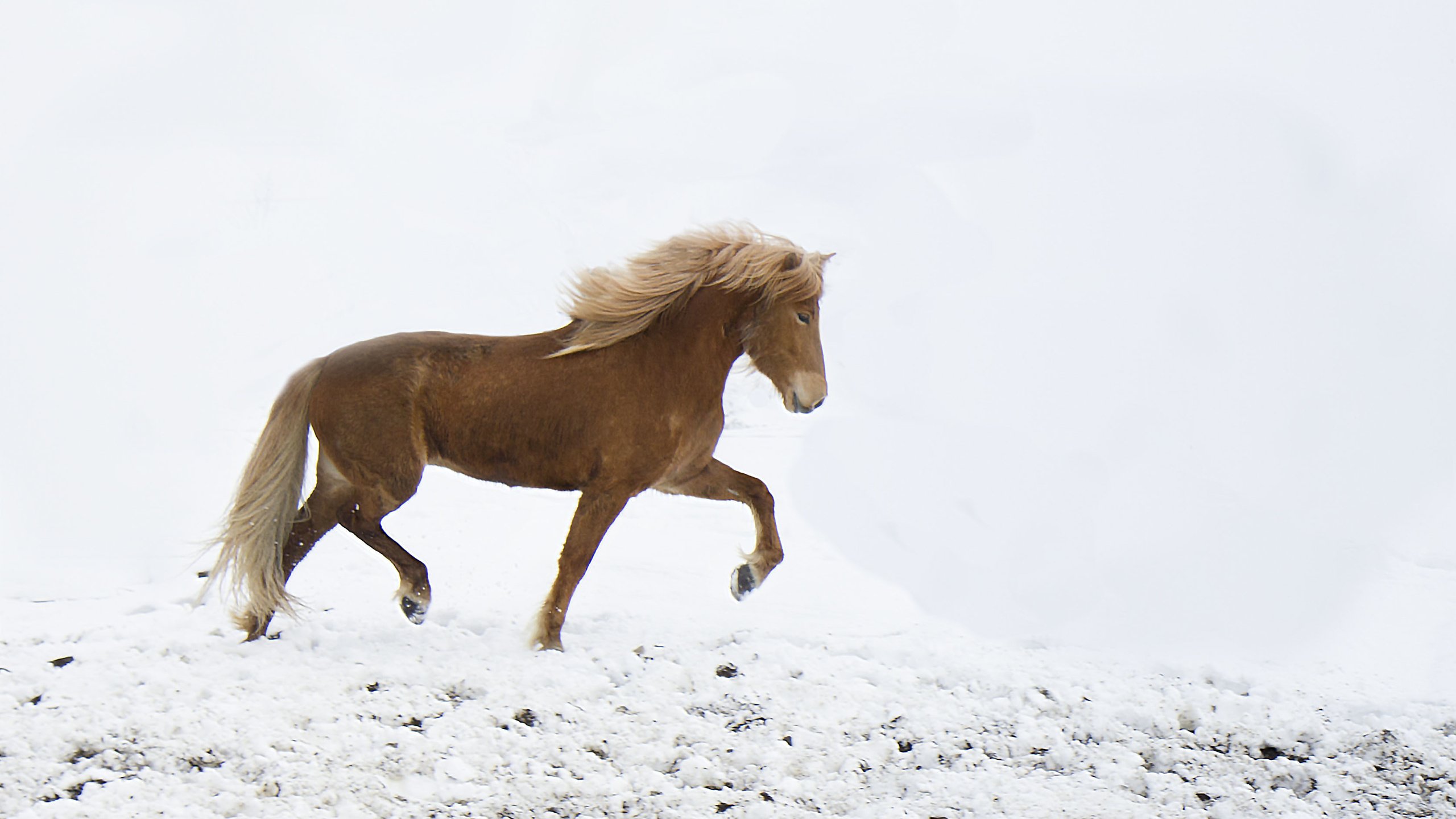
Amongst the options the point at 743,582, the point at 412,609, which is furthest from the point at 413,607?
the point at 743,582

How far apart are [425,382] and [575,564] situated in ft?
2.79

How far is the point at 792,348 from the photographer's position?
4.05 meters

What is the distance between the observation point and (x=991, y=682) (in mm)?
4039

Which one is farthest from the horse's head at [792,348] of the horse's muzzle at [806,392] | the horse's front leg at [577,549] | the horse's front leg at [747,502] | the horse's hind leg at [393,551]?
the horse's hind leg at [393,551]

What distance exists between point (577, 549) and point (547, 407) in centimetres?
53

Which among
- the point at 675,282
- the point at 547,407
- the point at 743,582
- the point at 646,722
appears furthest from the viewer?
the point at 743,582

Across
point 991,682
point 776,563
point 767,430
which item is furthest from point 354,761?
point 767,430

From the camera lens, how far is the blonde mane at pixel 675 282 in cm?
403

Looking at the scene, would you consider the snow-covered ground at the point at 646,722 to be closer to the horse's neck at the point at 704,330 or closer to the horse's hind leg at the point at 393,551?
the horse's hind leg at the point at 393,551

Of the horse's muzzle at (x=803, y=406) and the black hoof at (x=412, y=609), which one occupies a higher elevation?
the horse's muzzle at (x=803, y=406)

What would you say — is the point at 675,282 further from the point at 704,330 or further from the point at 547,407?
the point at 547,407

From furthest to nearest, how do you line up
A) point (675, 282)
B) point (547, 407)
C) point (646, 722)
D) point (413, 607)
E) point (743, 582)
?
1. point (743, 582)
2. point (413, 607)
3. point (675, 282)
4. point (547, 407)
5. point (646, 722)

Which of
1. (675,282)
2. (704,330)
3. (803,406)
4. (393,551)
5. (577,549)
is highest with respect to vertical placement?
(675,282)

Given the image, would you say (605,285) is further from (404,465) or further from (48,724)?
(48,724)
